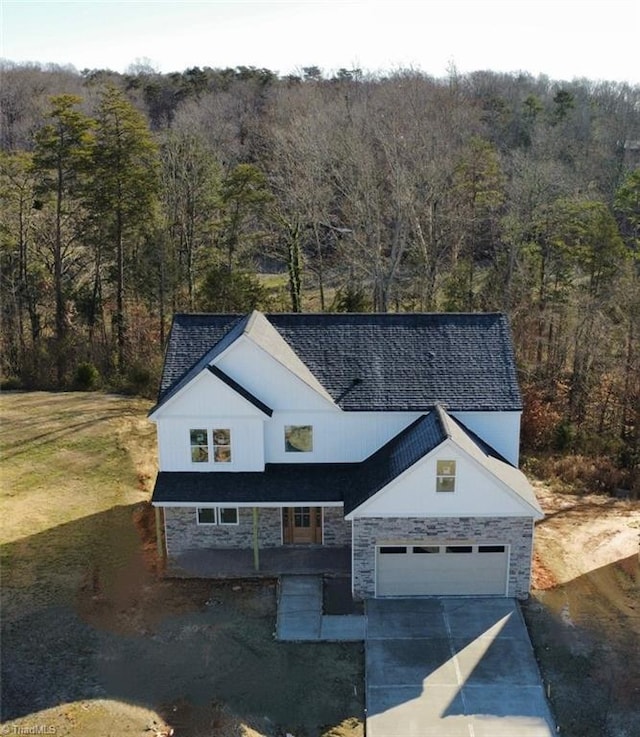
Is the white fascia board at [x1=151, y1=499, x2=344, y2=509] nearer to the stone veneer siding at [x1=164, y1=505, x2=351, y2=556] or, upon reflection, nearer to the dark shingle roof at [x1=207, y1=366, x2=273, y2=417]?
the stone veneer siding at [x1=164, y1=505, x2=351, y2=556]

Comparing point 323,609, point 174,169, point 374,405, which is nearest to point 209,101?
point 174,169

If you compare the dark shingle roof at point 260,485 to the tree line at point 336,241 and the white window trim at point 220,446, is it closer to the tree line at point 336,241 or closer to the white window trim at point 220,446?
the white window trim at point 220,446

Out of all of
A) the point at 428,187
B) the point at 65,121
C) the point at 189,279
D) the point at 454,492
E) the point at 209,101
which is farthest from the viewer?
the point at 209,101

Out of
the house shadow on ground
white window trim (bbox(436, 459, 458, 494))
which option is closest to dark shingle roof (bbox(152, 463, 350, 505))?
the house shadow on ground

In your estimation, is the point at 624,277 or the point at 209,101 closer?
the point at 624,277

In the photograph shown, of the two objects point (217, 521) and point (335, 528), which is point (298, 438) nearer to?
point (335, 528)

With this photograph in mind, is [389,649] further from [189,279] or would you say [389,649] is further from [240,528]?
[189,279]
